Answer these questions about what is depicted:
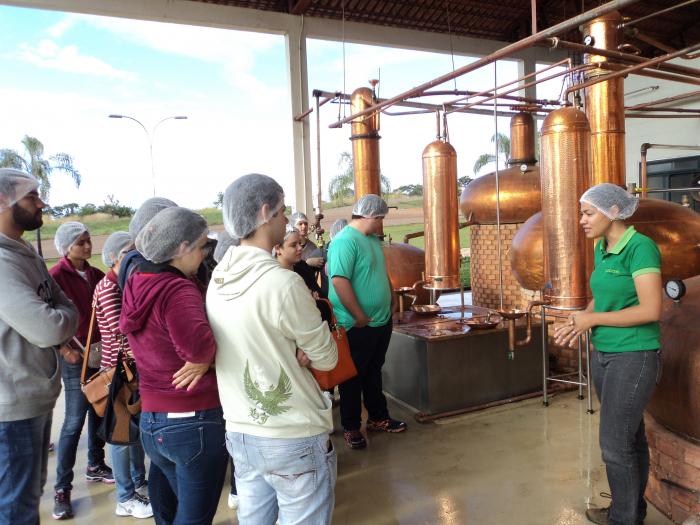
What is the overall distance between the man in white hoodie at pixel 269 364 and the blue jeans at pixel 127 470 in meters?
1.52

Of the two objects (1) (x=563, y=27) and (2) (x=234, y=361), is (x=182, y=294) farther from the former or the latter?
(1) (x=563, y=27)

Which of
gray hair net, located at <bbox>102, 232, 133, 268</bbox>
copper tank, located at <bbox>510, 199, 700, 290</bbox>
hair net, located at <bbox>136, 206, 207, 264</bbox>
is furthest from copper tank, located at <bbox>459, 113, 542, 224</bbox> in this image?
hair net, located at <bbox>136, 206, 207, 264</bbox>

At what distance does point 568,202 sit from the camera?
10.4ft

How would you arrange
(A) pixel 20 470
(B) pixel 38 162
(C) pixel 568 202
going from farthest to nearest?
1. (B) pixel 38 162
2. (C) pixel 568 202
3. (A) pixel 20 470

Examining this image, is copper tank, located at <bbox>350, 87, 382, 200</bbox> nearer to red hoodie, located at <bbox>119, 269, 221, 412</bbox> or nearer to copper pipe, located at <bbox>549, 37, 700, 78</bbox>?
copper pipe, located at <bbox>549, 37, 700, 78</bbox>

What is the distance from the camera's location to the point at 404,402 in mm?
4508

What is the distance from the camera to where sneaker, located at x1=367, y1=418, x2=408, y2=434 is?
3883mm

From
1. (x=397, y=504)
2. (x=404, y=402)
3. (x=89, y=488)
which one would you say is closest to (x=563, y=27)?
(x=397, y=504)

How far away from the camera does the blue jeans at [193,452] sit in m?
1.71

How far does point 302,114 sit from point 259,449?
7.43 metres

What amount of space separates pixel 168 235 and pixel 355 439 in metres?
2.36

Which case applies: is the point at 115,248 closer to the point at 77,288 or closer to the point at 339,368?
the point at 77,288

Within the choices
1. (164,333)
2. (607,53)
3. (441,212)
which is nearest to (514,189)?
(441,212)

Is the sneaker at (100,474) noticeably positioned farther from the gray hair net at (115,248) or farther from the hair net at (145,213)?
the hair net at (145,213)
